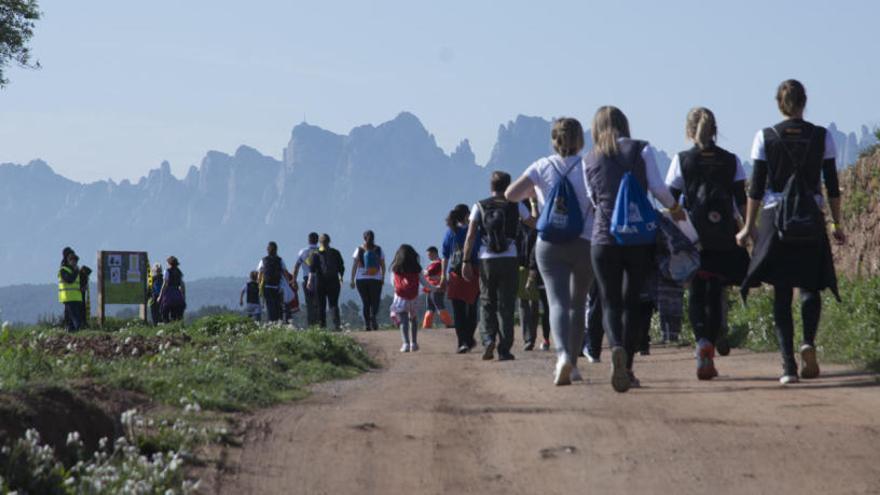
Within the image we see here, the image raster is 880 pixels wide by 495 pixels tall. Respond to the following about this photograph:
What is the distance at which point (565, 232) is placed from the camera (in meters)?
9.62

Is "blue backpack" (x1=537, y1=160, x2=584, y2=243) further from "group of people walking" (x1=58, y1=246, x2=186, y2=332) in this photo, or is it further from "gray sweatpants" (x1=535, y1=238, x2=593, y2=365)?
"group of people walking" (x1=58, y1=246, x2=186, y2=332)

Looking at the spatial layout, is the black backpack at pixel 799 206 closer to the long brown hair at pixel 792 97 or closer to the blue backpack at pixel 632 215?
the long brown hair at pixel 792 97

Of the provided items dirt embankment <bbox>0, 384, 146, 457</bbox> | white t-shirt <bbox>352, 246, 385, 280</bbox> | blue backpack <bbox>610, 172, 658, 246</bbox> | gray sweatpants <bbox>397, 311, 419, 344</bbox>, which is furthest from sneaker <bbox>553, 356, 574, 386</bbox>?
white t-shirt <bbox>352, 246, 385, 280</bbox>

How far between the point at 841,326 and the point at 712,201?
10.8 ft

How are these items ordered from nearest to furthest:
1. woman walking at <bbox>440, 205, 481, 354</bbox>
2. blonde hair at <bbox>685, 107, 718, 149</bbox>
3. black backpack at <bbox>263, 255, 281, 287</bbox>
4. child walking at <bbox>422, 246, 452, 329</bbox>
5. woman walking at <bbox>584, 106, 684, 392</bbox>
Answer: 1. woman walking at <bbox>584, 106, 684, 392</bbox>
2. blonde hair at <bbox>685, 107, 718, 149</bbox>
3. woman walking at <bbox>440, 205, 481, 354</bbox>
4. child walking at <bbox>422, 246, 452, 329</bbox>
5. black backpack at <bbox>263, 255, 281, 287</bbox>

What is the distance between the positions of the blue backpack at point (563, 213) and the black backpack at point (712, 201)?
0.95 m

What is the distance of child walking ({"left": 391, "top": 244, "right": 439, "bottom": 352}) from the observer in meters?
18.1

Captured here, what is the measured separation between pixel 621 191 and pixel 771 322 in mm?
6042

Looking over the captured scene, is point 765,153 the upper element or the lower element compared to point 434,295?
upper

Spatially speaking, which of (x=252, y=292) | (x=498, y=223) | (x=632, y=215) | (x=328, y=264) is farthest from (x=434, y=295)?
(x=632, y=215)

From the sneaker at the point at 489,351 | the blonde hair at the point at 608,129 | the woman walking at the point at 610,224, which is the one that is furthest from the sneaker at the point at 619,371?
the sneaker at the point at 489,351

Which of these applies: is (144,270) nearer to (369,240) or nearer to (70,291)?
(70,291)

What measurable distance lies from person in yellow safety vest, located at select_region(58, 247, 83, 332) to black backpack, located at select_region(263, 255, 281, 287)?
3.48m

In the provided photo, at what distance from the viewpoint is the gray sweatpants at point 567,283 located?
9766 mm
